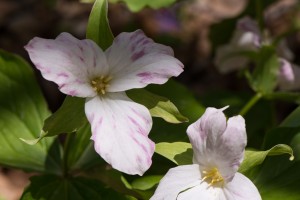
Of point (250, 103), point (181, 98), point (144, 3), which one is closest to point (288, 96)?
point (250, 103)

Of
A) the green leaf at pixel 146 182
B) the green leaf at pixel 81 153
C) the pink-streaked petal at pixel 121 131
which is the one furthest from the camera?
the green leaf at pixel 81 153

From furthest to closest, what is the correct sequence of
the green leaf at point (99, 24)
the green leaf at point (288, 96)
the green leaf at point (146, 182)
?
the green leaf at point (288, 96)
the green leaf at point (146, 182)
the green leaf at point (99, 24)

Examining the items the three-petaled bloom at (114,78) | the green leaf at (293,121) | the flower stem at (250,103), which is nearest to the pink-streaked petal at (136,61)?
the three-petaled bloom at (114,78)

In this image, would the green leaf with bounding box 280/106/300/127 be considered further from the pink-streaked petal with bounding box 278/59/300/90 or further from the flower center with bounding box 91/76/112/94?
the flower center with bounding box 91/76/112/94

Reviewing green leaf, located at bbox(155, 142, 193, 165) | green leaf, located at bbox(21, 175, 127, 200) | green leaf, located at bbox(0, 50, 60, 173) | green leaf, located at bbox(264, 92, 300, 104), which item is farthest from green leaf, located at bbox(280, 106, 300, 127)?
green leaf, located at bbox(0, 50, 60, 173)

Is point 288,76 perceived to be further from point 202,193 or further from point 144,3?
point 202,193

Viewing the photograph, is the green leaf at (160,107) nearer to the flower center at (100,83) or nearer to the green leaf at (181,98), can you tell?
the flower center at (100,83)
